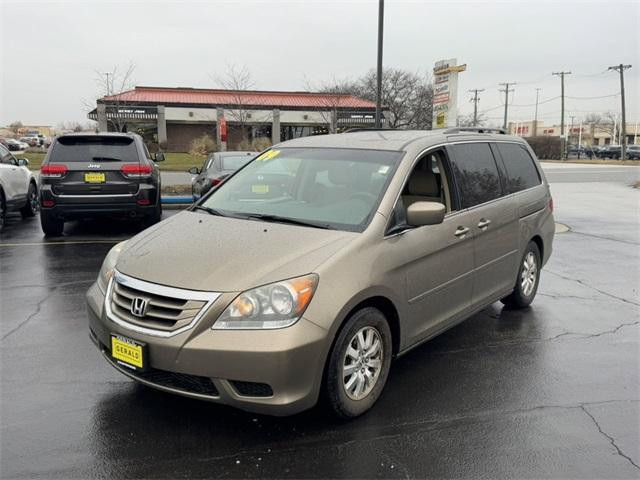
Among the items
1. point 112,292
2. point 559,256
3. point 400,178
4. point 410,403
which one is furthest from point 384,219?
point 559,256

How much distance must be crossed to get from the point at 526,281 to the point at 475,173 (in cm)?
161

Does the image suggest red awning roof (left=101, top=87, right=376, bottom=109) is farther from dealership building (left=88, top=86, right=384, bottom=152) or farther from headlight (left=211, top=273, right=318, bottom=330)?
headlight (left=211, top=273, right=318, bottom=330)

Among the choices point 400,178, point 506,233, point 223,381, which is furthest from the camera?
point 506,233

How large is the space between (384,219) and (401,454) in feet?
4.80

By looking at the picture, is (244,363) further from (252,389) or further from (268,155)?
(268,155)

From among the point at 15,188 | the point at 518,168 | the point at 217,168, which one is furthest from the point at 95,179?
the point at 518,168

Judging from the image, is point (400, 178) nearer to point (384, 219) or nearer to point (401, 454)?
point (384, 219)

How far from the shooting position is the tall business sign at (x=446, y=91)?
56.5ft

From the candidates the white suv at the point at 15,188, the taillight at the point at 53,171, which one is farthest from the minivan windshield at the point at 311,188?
the white suv at the point at 15,188

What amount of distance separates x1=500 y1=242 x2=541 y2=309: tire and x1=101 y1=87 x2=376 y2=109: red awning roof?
39.3 meters

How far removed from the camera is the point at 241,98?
4416 cm

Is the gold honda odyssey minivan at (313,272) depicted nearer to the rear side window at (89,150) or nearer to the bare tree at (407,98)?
the rear side window at (89,150)

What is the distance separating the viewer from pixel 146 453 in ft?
10.1

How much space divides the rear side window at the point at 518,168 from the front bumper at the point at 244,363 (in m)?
3.11
